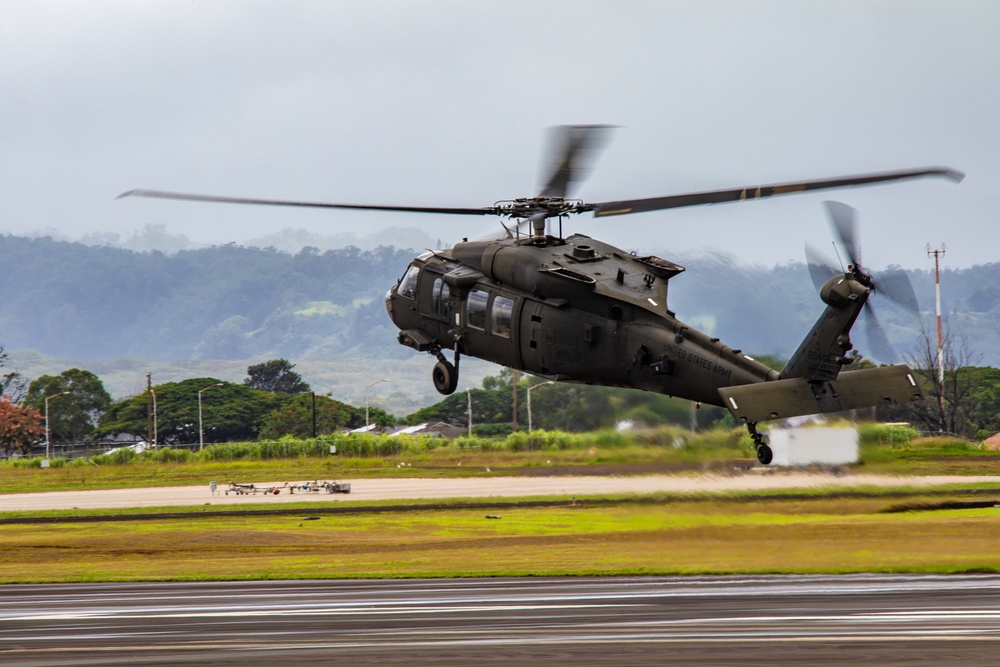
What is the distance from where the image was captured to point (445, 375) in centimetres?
3067

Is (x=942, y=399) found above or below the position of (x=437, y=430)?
above

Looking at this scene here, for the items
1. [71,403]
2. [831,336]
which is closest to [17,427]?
[71,403]

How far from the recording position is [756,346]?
24688 millimetres

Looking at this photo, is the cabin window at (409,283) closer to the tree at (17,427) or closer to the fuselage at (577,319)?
the fuselage at (577,319)

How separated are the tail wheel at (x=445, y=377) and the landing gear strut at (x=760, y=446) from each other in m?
9.61

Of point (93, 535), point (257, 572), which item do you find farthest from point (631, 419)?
point (93, 535)

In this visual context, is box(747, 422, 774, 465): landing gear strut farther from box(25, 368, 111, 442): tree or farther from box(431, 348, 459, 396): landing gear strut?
box(25, 368, 111, 442): tree

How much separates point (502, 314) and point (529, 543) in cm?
1262

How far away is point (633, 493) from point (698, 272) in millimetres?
5674

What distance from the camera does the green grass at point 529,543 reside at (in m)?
23.9

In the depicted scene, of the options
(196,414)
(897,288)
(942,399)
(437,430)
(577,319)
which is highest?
(196,414)

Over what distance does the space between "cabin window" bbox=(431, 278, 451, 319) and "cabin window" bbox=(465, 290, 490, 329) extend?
960 mm

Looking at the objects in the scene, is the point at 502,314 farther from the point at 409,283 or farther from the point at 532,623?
the point at 532,623

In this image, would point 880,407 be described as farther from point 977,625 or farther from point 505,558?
point 505,558
